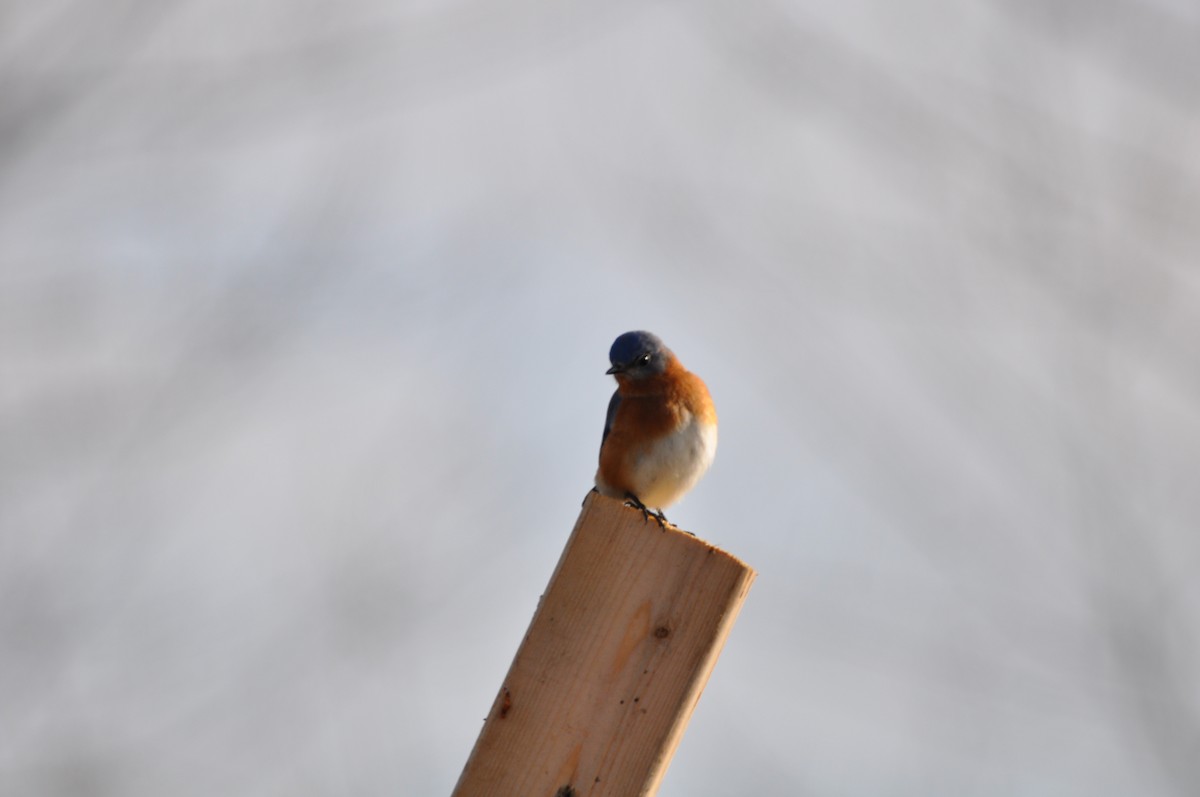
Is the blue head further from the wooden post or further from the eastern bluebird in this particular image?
the wooden post

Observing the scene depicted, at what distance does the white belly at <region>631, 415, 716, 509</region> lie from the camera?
498cm

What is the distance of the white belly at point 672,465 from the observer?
16.3 feet

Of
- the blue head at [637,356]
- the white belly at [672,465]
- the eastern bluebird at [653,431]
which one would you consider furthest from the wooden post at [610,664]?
the blue head at [637,356]

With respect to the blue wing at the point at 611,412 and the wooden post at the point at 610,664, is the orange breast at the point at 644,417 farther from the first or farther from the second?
the wooden post at the point at 610,664

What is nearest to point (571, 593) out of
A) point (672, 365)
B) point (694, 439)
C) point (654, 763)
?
point (654, 763)

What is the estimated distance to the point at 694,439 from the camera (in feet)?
16.6

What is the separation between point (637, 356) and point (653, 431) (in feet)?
1.56

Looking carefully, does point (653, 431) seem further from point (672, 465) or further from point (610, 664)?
point (610, 664)

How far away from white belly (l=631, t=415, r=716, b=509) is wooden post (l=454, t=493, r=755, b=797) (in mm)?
2302

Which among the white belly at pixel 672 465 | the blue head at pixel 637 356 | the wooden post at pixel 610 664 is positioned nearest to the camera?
the wooden post at pixel 610 664

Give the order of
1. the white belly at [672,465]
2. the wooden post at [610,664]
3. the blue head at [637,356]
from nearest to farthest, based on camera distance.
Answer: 1. the wooden post at [610,664]
2. the white belly at [672,465]
3. the blue head at [637,356]

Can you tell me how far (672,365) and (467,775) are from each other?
3070mm

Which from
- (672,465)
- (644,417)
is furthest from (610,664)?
(644,417)

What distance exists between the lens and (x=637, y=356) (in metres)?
5.36
